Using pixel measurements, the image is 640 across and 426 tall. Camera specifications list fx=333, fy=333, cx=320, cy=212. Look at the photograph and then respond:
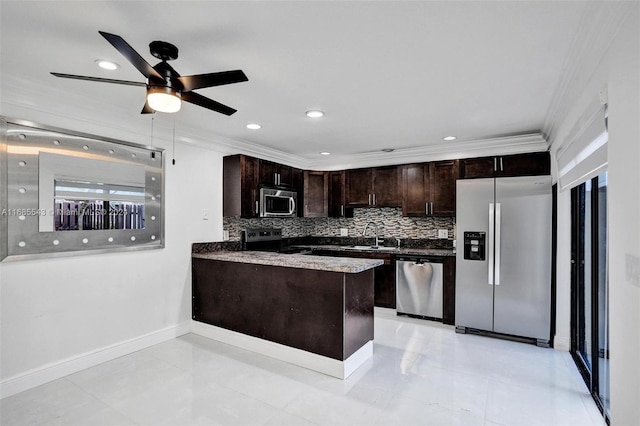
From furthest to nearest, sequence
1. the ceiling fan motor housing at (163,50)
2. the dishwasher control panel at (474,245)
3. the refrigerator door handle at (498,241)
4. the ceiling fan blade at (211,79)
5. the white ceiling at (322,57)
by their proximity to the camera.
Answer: the dishwasher control panel at (474,245) → the refrigerator door handle at (498,241) → the ceiling fan motor housing at (163,50) → the ceiling fan blade at (211,79) → the white ceiling at (322,57)

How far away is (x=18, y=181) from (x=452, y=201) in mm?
4353

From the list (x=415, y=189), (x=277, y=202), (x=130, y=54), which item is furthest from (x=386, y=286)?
(x=130, y=54)

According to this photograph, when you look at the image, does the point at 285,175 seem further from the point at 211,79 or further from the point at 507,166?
the point at 211,79

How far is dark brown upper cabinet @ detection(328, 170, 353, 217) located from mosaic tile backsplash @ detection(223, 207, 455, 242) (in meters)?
0.36

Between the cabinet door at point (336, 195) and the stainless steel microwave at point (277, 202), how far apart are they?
68cm

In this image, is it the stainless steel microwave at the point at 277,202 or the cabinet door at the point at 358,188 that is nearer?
the stainless steel microwave at the point at 277,202

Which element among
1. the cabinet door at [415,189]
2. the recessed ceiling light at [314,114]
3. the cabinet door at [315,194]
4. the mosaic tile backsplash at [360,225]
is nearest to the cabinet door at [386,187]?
the cabinet door at [415,189]

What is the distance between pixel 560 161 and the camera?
9.80ft

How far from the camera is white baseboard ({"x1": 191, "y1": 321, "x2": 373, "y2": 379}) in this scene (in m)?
2.72

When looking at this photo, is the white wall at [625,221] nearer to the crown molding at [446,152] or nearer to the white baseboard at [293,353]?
the white baseboard at [293,353]

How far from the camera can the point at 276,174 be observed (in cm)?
451

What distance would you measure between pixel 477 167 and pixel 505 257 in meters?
1.17

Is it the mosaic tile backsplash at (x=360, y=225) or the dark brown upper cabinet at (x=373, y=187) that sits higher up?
the dark brown upper cabinet at (x=373, y=187)

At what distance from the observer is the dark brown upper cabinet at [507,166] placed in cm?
374
